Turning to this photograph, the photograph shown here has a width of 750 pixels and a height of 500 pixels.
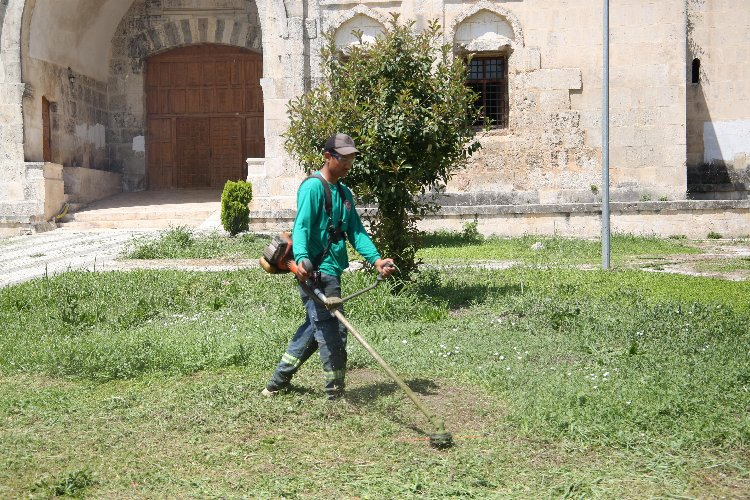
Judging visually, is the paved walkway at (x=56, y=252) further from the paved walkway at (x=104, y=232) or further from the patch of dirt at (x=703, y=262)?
the patch of dirt at (x=703, y=262)

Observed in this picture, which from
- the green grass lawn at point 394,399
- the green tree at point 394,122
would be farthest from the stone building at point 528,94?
the green grass lawn at point 394,399

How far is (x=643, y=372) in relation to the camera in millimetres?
5551

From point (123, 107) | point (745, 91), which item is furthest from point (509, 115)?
point (123, 107)

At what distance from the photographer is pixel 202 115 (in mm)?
20016

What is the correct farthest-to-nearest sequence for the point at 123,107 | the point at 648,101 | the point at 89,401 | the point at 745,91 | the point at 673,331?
the point at 123,107, the point at 745,91, the point at 648,101, the point at 673,331, the point at 89,401

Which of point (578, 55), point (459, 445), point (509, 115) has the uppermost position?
point (578, 55)

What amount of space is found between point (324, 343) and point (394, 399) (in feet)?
1.82

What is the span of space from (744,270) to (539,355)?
5.30 meters

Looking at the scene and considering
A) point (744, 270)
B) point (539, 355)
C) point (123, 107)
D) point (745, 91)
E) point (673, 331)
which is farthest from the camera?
point (123, 107)

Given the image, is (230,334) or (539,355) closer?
(539,355)

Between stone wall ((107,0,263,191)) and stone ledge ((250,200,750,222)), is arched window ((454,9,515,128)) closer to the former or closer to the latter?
stone ledge ((250,200,750,222))

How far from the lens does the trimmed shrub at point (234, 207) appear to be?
13898mm

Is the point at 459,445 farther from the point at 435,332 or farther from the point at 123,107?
the point at 123,107

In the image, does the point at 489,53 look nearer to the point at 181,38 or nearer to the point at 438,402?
the point at 181,38
